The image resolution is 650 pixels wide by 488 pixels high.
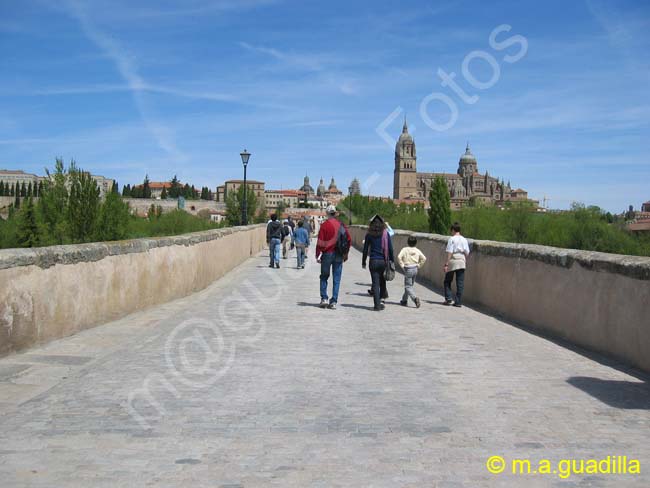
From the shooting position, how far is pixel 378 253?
11859 mm

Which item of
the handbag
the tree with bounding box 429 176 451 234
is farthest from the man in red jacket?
the tree with bounding box 429 176 451 234

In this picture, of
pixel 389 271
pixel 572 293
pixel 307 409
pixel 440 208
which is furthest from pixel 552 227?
pixel 307 409

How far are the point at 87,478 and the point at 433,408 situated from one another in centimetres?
268

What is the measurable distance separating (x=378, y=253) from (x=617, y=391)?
626 centimetres

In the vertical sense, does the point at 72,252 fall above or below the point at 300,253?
above

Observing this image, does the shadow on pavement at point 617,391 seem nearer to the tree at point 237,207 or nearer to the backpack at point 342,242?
the backpack at point 342,242

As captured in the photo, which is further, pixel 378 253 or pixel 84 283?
pixel 378 253

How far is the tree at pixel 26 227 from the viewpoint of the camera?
32812 millimetres

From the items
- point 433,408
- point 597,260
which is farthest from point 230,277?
point 433,408

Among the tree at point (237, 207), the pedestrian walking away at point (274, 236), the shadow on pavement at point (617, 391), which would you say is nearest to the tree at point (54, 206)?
the pedestrian walking away at point (274, 236)

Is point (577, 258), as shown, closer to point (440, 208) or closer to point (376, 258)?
point (376, 258)

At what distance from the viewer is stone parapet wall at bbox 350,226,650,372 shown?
7012 millimetres

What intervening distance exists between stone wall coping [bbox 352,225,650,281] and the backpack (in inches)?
109

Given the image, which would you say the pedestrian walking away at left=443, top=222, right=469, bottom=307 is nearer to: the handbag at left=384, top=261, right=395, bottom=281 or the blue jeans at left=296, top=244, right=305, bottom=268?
the handbag at left=384, top=261, right=395, bottom=281
